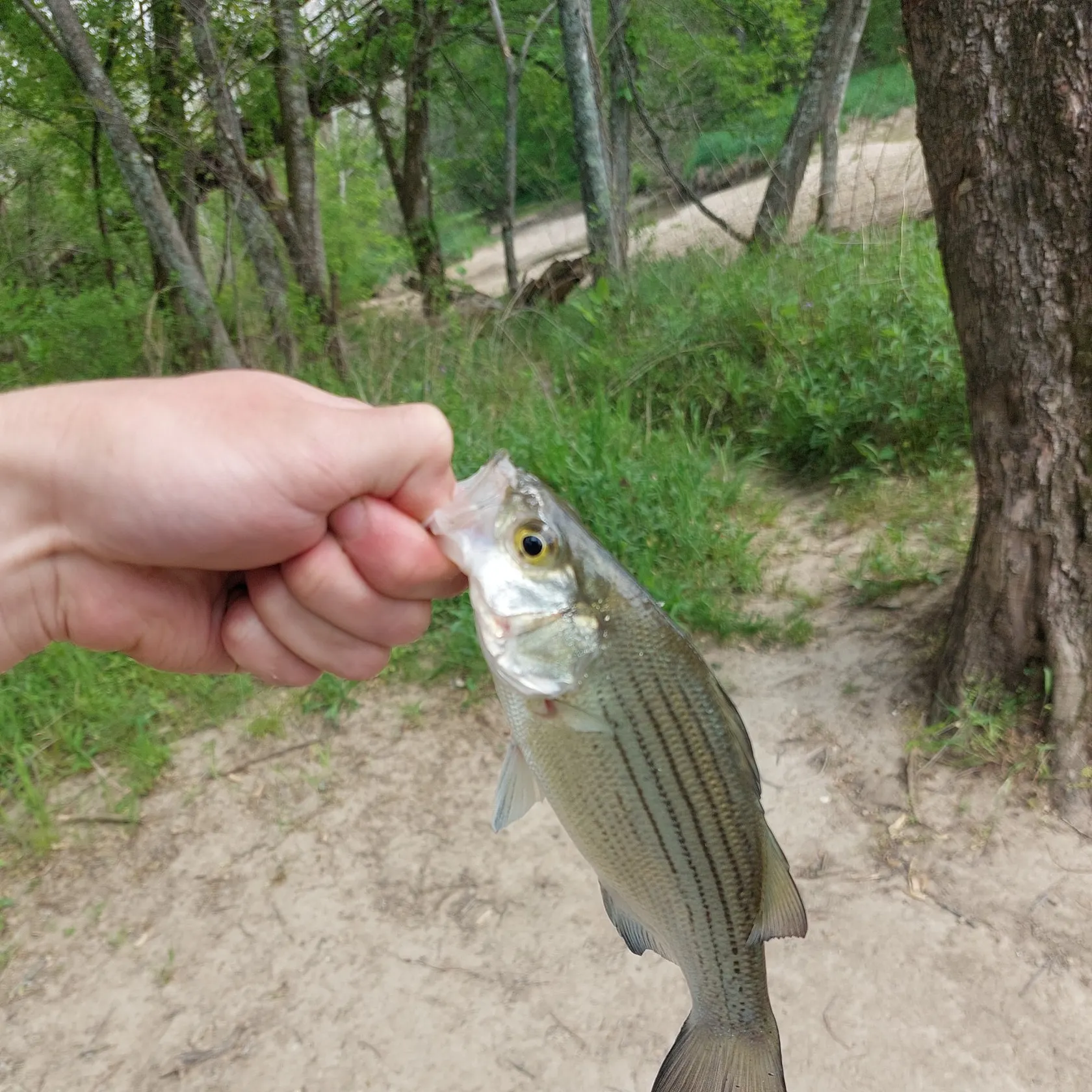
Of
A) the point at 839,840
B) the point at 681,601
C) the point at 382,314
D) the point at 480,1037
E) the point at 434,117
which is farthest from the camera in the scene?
the point at 434,117

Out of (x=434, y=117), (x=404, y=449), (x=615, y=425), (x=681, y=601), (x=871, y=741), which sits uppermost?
(x=434, y=117)

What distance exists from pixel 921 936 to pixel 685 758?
1.96m

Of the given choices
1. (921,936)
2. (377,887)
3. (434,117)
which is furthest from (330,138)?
(921,936)

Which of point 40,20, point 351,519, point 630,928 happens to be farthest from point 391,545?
point 40,20

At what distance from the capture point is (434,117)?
11234mm

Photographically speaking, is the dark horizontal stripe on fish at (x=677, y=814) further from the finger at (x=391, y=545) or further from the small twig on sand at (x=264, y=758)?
the small twig on sand at (x=264, y=758)

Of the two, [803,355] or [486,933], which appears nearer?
[486,933]

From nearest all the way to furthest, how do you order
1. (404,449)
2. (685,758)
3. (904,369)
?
1. (685,758)
2. (404,449)
3. (904,369)

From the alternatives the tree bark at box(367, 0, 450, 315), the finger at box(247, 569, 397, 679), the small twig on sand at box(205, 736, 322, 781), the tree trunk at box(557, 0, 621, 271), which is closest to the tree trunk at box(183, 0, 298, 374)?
the tree bark at box(367, 0, 450, 315)

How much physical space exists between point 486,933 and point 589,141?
271 inches

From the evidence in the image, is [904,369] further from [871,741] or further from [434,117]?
[434,117]

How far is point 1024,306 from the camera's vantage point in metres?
2.81

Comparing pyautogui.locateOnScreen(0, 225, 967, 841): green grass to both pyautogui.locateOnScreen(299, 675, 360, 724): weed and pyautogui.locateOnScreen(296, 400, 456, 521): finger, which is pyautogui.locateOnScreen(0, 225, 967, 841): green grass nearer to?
pyautogui.locateOnScreen(299, 675, 360, 724): weed

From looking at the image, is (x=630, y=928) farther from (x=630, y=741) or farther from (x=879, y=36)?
(x=879, y=36)
